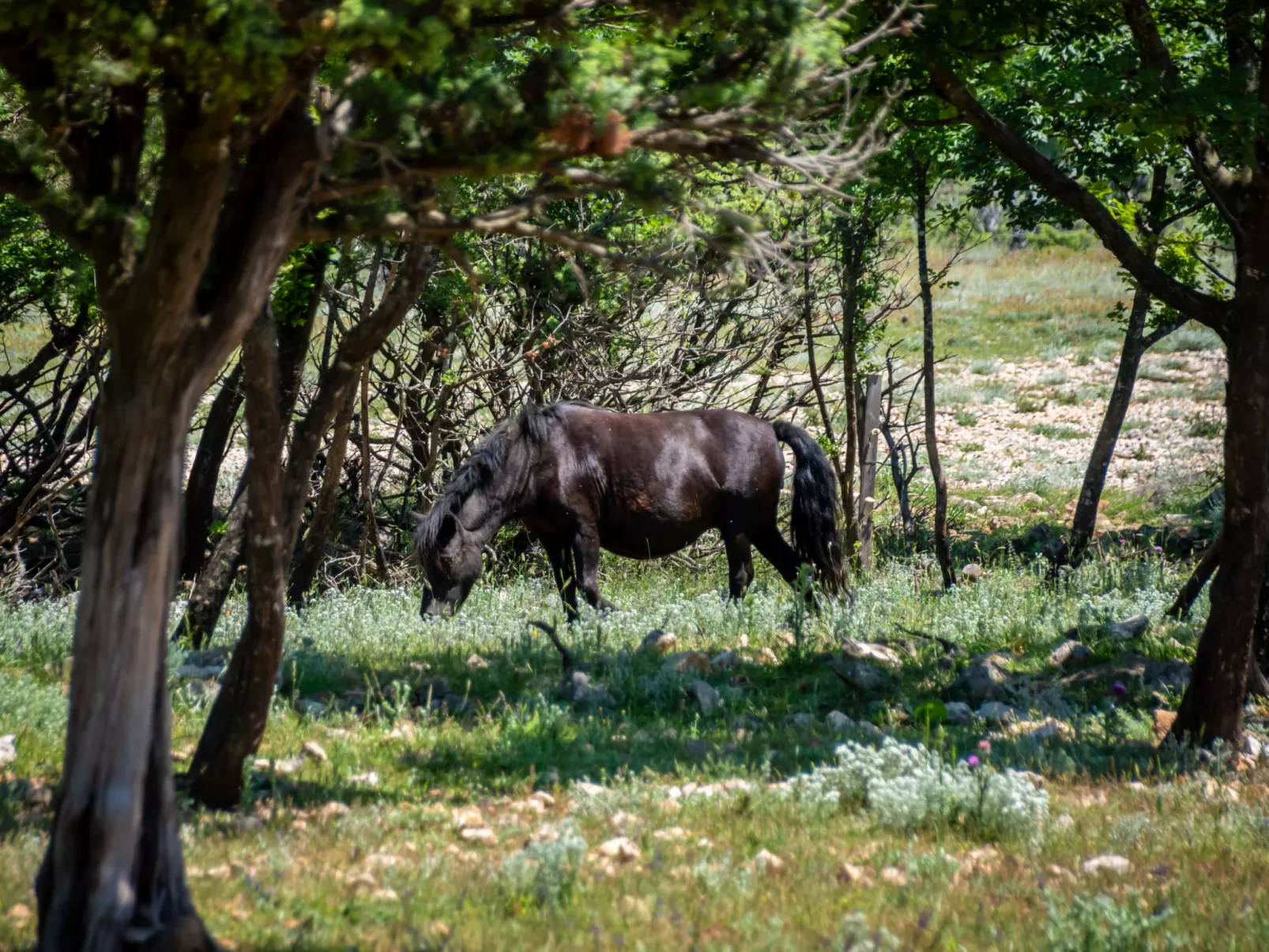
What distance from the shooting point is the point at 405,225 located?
3963mm

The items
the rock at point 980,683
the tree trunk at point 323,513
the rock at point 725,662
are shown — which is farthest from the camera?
the tree trunk at point 323,513

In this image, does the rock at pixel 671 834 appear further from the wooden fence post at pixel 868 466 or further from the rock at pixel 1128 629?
the wooden fence post at pixel 868 466

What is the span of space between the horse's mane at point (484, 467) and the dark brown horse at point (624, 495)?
0.01 meters

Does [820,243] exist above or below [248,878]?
→ above

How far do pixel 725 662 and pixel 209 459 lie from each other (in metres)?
6.36

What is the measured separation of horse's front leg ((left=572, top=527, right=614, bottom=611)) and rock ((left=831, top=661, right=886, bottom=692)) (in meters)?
3.46

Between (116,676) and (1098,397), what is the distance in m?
29.9

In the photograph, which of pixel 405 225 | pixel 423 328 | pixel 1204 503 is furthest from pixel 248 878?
pixel 1204 503

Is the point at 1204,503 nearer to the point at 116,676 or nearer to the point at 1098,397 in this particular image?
the point at 1098,397

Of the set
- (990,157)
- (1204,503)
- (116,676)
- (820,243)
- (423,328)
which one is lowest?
A: (1204,503)

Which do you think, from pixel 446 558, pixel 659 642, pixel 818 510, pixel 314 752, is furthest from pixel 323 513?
pixel 314 752

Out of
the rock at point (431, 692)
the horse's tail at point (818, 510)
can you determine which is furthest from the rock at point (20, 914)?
the horse's tail at point (818, 510)

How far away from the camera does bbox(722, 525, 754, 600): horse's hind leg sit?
12.3 metres

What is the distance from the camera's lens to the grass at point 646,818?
4.14 meters
